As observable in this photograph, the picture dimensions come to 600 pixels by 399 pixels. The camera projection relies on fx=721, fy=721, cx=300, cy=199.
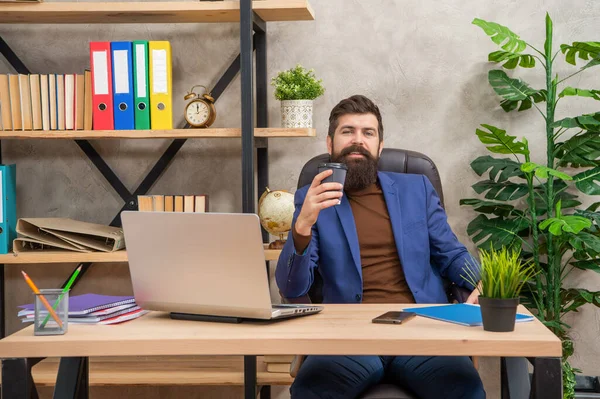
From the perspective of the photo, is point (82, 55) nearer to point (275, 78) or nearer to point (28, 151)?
point (28, 151)

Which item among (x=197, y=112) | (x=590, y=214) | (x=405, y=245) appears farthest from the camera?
(x=197, y=112)

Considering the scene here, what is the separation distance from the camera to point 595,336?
3.16m

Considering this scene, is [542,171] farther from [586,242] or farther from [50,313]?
[50,313]

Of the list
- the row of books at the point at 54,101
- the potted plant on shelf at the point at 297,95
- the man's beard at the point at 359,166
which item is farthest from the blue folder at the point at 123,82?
the man's beard at the point at 359,166

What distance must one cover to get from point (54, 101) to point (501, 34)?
1815 mm

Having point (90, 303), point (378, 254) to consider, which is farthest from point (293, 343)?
point (378, 254)

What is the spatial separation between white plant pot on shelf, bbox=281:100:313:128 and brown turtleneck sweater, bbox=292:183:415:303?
0.57 meters

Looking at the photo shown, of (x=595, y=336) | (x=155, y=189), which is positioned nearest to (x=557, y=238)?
(x=595, y=336)

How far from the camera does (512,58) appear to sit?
2895 millimetres

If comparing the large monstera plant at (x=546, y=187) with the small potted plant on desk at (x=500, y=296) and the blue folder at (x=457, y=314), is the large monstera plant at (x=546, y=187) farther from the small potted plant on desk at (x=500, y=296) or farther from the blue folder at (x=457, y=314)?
the small potted plant on desk at (x=500, y=296)

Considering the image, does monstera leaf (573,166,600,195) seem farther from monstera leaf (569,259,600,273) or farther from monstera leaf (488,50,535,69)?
monstera leaf (488,50,535,69)

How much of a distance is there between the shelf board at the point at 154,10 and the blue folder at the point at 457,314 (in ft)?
5.00


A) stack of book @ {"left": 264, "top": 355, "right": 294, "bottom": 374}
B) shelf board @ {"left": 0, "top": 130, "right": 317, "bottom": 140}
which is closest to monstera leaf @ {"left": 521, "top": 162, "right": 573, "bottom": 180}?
shelf board @ {"left": 0, "top": 130, "right": 317, "bottom": 140}

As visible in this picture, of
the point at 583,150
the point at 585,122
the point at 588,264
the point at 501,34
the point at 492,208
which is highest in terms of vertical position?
the point at 501,34
